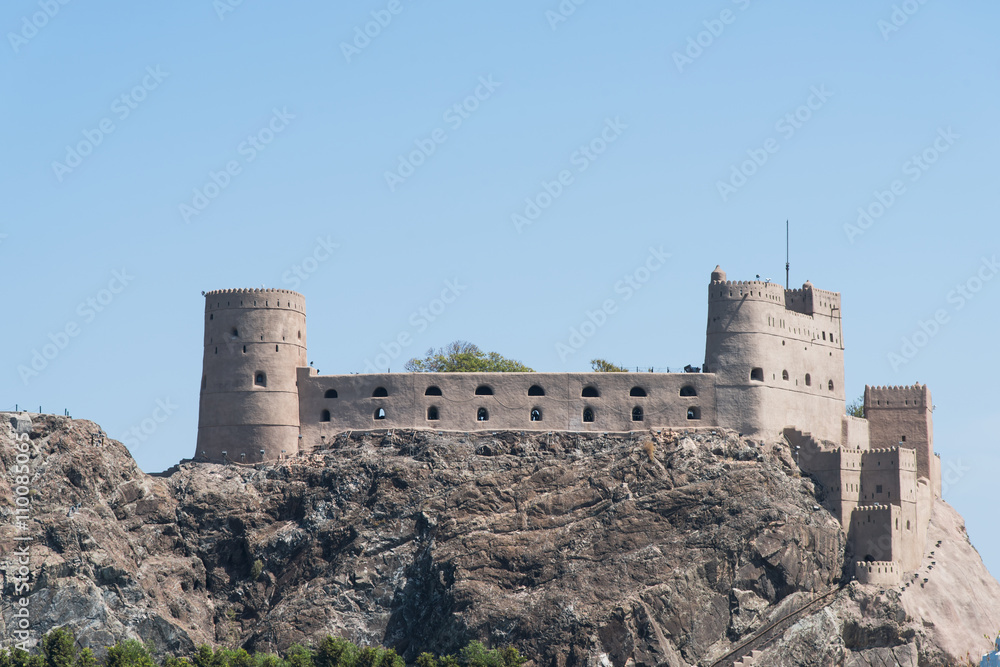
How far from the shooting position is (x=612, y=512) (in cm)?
14775

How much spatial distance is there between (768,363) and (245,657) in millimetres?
41603

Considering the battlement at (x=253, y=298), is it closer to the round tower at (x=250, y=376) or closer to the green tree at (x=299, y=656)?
the round tower at (x=250, y=376)

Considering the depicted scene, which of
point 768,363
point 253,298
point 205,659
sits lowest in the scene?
point 205,659

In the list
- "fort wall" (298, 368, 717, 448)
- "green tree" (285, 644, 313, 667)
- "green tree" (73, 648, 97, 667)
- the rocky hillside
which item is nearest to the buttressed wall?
"fort wall" (298, 368, 717, 448)

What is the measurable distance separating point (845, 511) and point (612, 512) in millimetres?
16152

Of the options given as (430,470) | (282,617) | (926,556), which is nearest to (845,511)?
(926,556)

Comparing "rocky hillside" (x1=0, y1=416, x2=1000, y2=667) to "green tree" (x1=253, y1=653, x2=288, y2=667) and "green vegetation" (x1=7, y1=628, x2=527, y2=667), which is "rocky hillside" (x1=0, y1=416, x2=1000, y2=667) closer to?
"green vegetation" (x1=7, y1=628, x2=527, y2=667)

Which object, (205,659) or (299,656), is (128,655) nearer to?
(205,659)

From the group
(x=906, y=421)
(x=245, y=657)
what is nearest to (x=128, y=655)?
(x=245, y=657)

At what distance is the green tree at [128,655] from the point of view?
450 feet

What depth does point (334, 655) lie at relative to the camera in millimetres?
140375

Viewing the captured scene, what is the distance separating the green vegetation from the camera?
5404 inches

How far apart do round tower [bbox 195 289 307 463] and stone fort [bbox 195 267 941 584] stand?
70 millimetres

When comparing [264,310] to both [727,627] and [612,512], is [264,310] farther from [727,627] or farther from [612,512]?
[727,627]
